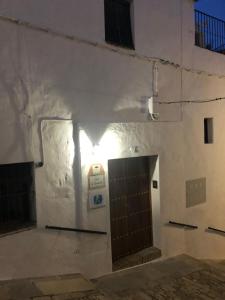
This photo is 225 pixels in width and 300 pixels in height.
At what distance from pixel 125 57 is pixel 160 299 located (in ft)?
15.2

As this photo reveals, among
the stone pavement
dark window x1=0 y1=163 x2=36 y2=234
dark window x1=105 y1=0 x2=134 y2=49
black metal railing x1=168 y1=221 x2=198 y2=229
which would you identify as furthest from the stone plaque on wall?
dark window x1=0 y1=163 x2=36 y2=234

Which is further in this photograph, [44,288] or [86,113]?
[86,113]

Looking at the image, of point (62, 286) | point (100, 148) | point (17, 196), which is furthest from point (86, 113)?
point (62, 286)

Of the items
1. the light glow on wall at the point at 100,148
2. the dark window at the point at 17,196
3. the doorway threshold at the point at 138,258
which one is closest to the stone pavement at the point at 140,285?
the doorway threshold at the point at 138,258

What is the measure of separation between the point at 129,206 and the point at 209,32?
5.84 meters

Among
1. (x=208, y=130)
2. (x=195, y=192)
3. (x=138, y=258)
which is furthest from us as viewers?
(x=208, y=130)

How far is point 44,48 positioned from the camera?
17.9 ft

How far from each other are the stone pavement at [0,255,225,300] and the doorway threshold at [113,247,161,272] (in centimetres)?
12

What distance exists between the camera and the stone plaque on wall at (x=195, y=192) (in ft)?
27.1

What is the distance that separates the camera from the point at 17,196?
5.48m

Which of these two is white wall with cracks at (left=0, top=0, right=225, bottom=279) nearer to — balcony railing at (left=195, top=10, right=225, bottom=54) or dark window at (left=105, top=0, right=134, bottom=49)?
dark window at (left=105, top=0, right=134, bottom=49)

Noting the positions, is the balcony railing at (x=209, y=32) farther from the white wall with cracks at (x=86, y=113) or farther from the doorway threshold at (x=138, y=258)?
the doorway threshold at (x=138, y=258)

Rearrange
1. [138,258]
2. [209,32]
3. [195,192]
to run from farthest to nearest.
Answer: [209,32], [195,192], [138,258]

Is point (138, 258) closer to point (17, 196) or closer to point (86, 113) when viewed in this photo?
point (17, 196)
